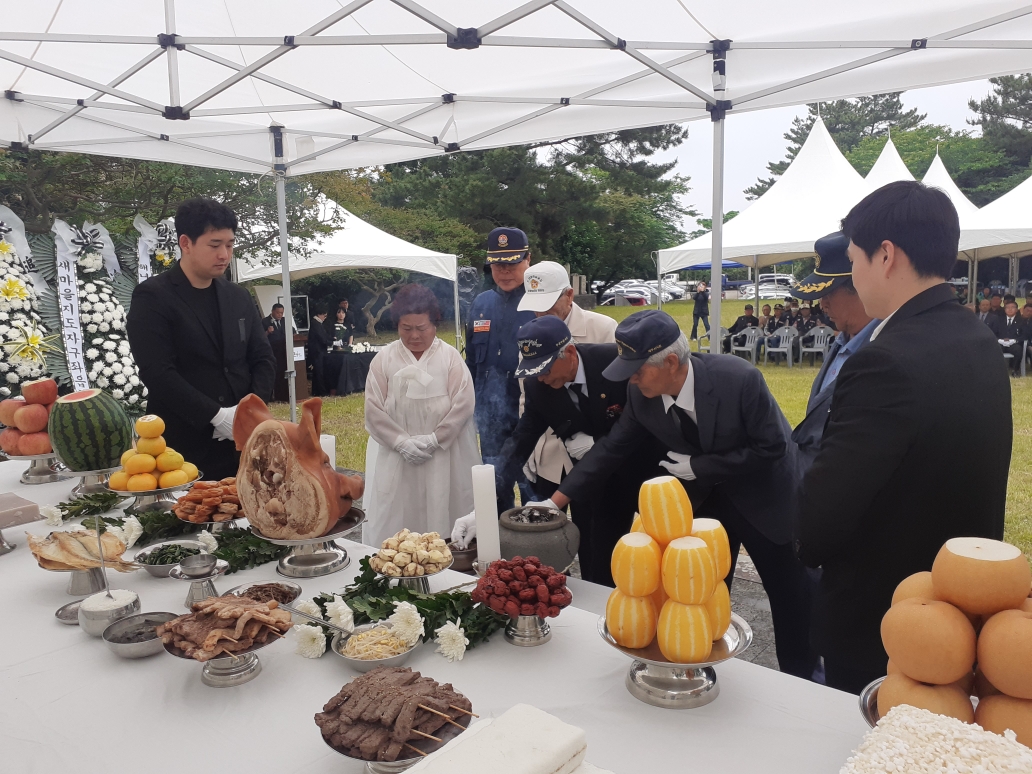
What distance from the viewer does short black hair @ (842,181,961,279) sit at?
1583 millimetres

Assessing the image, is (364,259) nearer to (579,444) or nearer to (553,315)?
(553,315)

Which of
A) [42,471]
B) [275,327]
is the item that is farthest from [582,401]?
[275,327]

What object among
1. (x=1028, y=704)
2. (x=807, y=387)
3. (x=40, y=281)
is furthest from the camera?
(x=807, y=387)

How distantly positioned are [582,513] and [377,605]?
6.72 ft

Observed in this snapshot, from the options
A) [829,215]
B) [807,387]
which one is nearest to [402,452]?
[807,387]

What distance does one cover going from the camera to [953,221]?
1.61m

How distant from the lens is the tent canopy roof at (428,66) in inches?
151

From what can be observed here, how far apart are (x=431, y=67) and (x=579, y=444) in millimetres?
3260

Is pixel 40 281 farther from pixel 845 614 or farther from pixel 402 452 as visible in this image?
pixel 845 614

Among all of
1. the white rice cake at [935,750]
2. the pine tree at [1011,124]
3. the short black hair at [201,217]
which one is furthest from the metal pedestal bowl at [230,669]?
the pine tree at [1011,124]

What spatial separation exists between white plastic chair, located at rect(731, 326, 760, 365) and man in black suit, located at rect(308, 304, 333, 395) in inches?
365

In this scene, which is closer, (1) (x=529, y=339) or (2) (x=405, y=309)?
(1) (x=529, y=339)

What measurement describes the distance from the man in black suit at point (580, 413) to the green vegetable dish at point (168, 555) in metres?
1.40

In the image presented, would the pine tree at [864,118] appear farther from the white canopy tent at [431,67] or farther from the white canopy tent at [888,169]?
the white canopy tent at [431,67]
